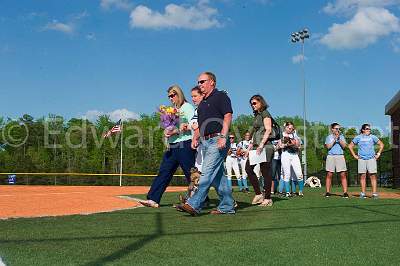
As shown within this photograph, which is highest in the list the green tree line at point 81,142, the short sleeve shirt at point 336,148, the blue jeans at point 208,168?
the green tree line at point 81,142

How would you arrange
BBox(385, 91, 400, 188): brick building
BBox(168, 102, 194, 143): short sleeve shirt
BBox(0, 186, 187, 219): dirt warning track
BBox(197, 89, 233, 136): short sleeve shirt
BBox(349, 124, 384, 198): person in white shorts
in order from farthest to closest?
1. BBox(385, 91, 400, 188): brick building
2. BBox(349, 124, 384, 198): person in white shorts
3. BBox(0, 186, 187, 219): dirt warning track
4. BBox(168, 102, 194, 143): short sleeve shirt
5. BBox(197, 89, 233, 136): short sleeve shirt

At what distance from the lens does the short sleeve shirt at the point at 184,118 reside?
797 cm

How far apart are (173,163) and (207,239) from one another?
372 cm

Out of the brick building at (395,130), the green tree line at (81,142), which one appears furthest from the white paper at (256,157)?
the green tree line at (81,142)

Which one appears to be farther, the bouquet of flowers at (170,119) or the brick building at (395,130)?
the brick building at (395,130)

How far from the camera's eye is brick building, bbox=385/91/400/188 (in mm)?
19000

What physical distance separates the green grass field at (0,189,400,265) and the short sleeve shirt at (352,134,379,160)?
4131mm

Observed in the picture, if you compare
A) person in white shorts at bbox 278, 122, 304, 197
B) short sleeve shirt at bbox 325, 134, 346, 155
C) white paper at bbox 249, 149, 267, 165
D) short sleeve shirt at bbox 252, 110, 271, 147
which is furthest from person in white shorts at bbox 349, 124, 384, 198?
white paper at bbox 249, 149, 267, 165

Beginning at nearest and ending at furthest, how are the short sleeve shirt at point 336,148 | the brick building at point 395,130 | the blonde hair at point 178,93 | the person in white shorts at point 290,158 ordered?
the blonde hair at point 178,93 → the short sleeve shirt at point 336,148 → the person in white shorts at point 290,158 → the brick building at point 395,130

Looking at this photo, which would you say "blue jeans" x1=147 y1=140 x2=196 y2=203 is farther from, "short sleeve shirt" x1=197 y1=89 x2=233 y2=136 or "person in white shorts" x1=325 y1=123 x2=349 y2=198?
"person in white shorts" x1=325 y1=123 x2=349 y2=198

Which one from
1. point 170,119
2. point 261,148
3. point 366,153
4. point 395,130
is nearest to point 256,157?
point 261,148

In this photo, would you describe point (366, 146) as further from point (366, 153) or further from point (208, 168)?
point (208, 168)

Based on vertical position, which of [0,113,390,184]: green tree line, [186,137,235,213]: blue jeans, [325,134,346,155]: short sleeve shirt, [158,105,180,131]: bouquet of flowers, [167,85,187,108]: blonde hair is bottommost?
[186,137,235,213]: blue jeans

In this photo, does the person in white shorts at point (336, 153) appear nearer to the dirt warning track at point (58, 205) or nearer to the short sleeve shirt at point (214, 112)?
the dirt warning track at point (58, 205)
